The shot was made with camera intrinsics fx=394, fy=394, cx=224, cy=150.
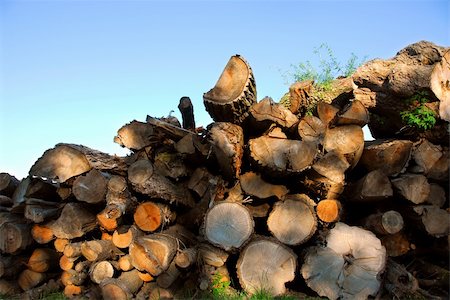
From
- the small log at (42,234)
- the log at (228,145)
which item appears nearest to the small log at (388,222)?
the log at (228,145)

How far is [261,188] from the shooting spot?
4.36 meters

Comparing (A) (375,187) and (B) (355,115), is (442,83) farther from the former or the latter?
(A) (375,187)

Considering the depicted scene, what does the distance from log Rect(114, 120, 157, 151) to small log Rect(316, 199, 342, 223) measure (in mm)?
2110

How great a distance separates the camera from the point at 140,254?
403 centimetres

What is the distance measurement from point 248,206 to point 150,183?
1.14 meters

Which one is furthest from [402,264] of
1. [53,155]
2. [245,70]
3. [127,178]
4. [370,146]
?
[53,155]

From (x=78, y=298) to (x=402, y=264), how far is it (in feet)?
12.2

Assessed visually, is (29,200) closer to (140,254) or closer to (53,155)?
(53,155)

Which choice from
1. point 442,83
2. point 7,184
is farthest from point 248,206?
point 7,184

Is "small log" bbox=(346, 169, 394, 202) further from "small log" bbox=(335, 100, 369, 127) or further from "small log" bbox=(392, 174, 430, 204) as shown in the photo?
"small log" bbox=(335, 100, 369, 127)

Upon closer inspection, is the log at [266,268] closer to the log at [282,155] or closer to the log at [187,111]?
the log at [282,155]

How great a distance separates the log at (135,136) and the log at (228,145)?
3.00ft

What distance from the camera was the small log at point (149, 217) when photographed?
14.3 feet

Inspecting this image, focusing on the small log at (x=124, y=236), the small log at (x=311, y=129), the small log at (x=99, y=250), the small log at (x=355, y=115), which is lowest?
the small log at (x=99, y=250)
